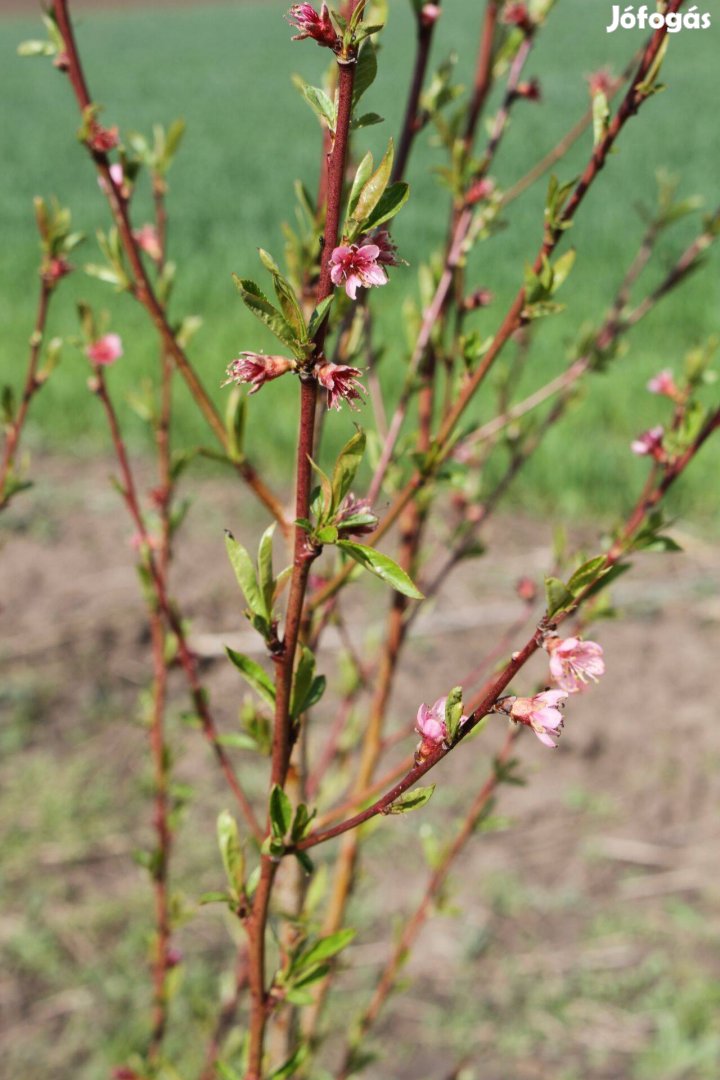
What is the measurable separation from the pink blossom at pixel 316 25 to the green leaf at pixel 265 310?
6.1 inches

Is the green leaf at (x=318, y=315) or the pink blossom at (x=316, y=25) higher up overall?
the pink blossom at (x=316, y=25)

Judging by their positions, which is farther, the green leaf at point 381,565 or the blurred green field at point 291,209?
the blurred green field at point 291,209

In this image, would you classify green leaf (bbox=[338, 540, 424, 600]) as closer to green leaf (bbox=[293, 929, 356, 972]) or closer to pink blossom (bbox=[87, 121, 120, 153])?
green leaf (bbox=[293, 929, 356, 972])

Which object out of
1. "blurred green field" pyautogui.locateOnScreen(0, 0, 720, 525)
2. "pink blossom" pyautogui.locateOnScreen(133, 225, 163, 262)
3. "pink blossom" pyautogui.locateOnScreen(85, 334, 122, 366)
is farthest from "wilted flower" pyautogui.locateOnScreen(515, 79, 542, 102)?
"pink blossom" pyautogui.locateOnScreen(85, 334, 122, 366)

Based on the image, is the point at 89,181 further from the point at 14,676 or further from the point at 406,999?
the point at 406,999

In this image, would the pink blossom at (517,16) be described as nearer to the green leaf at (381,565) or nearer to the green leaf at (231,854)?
the green leaf at (381,565)

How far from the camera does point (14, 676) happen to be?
3402mm

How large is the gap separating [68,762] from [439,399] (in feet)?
10.2

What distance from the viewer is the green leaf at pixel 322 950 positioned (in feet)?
2.56

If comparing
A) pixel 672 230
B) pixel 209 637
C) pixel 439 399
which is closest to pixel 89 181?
pixel 672 230

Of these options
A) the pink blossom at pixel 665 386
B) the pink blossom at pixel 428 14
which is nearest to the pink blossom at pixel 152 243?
the pink blossom at pixel 428 14

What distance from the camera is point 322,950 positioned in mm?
784

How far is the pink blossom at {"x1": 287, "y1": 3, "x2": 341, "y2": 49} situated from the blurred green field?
2.55 ft

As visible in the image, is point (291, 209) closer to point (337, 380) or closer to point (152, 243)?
point (152, 243)
